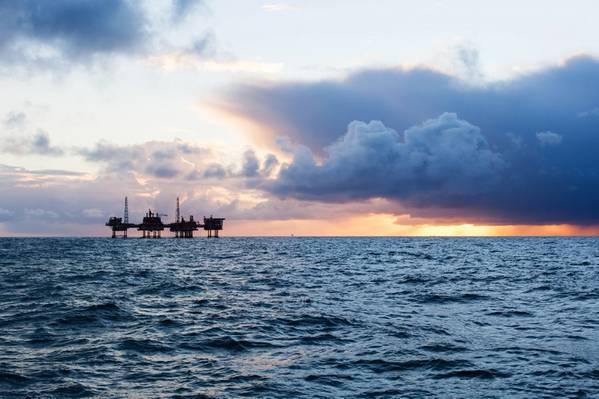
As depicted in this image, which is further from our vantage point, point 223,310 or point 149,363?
point 223,310

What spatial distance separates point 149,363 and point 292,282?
28.1 m

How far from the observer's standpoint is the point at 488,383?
14672 mm

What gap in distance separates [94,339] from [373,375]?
36.1 feet

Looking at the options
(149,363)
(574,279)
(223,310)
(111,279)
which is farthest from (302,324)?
(574,279)

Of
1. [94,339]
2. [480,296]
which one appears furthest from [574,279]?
[94,339]

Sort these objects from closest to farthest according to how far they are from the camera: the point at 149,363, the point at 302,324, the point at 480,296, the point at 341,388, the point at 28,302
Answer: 1. the point at 341,388
2. the point at 149,363
3. the point at 302,324
4. the point at 28,302
5. the point at 480,296

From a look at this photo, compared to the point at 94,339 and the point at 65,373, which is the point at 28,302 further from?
the point at 65,373

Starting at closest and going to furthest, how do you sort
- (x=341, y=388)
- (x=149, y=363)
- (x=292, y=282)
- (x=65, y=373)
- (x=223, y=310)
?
(x=341, y=388) < (x=65, y=373) < (x=149, y=363) < (x=223, y=310) < (x=292, y=282)

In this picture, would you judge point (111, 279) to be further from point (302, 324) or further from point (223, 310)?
point (302, 324)

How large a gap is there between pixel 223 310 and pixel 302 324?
19.9 feet

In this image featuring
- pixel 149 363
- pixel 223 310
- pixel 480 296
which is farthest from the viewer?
pixel 480 296

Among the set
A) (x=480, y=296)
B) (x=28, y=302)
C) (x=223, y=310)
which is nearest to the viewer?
(x=223, y=310)

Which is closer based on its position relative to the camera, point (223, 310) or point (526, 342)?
point (526, 342)

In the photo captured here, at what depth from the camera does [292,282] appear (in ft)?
147
